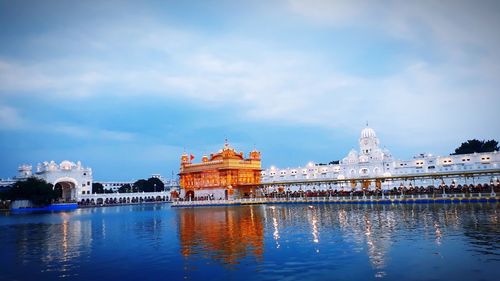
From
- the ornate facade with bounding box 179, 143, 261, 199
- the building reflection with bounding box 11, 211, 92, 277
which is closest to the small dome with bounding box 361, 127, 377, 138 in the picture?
the ornate facade with bounding box 179, 143, 261, 199

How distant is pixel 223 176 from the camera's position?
278 feet

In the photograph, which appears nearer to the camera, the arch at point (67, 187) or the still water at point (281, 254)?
the still water at point (281, 254)

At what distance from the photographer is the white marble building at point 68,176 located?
116 metres

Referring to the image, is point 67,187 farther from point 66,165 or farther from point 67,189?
point 66,165

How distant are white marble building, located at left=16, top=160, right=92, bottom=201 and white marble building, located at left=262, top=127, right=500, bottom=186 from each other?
52286 millimetres

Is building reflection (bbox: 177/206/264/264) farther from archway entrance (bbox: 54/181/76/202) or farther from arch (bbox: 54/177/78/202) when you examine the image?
archway entrance (bbox: 54/181/76/202)

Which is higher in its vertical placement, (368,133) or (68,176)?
(368,133)

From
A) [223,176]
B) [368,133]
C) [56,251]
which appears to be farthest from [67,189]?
[56,251]

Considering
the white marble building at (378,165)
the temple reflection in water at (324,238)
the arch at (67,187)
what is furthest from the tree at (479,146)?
the arch at (67,187)

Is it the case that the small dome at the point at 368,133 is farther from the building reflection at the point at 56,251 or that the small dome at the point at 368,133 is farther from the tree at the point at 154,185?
the building reflection at the point at 56,251

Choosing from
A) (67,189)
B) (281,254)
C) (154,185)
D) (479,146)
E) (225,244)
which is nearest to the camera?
(281,254)

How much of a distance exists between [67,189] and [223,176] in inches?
2618

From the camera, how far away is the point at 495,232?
21500mm

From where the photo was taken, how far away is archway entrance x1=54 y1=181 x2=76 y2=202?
122 m
